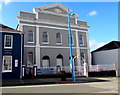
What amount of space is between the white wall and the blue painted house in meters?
16.2

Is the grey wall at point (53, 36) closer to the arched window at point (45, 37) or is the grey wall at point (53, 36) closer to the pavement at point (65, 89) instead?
the arched window at point (45, 37)

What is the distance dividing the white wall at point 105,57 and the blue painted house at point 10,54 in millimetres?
16206

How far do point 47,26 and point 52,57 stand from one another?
5.15m

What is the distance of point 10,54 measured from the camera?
58.2ft

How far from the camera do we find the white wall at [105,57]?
25.4 m

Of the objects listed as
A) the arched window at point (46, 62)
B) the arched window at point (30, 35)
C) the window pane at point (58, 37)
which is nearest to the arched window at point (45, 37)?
the window pane at point (58, 37)

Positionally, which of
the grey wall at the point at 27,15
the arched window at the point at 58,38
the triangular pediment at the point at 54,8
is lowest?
the arched window at the point at 58,38

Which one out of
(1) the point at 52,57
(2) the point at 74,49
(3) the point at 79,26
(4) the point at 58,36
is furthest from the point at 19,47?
(3) the point at 79,26

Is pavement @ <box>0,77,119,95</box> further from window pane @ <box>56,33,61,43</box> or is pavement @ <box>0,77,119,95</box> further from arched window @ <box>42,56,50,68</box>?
window pane @ <box>56,33,61,43</box>

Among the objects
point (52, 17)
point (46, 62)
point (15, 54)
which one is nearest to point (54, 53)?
point (46, 62)

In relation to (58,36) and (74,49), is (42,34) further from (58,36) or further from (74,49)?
(74,49)

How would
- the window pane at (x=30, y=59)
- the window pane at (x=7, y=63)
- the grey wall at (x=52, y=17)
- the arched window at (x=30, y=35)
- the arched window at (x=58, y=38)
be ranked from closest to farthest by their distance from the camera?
1. the window pane at (x=7, y=63)
2. the window pane at (x=30, y=59)
3. the arched window at (x=30, y=35)
4. the grey wall at (x=52, y=17)
5. the arched window at (x=58, y=38)

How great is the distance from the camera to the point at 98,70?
71.7 feet

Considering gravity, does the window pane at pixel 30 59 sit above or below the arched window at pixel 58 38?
below
